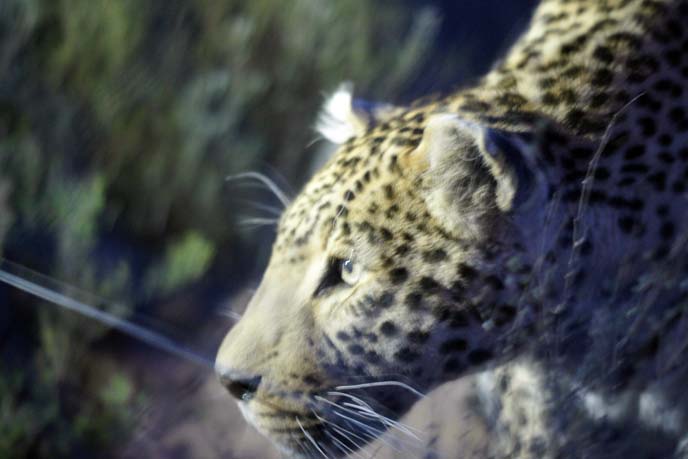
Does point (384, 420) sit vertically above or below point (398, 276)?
below

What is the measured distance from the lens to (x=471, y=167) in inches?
56.7

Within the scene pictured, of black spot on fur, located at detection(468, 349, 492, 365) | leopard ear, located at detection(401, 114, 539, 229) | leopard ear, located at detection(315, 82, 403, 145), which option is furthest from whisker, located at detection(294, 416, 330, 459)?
leopard ear, located at detection(315, 82, 403, 145)

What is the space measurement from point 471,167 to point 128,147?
1679mm

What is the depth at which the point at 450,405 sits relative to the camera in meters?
2.09

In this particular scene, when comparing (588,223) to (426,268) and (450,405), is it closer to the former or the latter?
(426,268)

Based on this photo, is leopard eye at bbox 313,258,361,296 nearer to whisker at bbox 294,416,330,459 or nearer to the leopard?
the leopard

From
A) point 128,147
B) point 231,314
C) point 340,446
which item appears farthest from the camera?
point 128,147

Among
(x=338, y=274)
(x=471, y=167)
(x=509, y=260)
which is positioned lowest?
(x=338, y=274)

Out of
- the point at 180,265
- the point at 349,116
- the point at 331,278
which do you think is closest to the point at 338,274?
the point at 331,278

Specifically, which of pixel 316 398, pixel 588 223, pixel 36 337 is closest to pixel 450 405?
pixel 316 398

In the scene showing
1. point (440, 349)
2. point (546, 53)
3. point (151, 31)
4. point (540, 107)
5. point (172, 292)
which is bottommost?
point (172, 292)

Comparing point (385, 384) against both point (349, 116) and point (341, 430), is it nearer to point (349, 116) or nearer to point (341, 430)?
point (341, 430)

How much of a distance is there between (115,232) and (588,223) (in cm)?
176

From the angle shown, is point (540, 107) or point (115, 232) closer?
point (540, 107)
